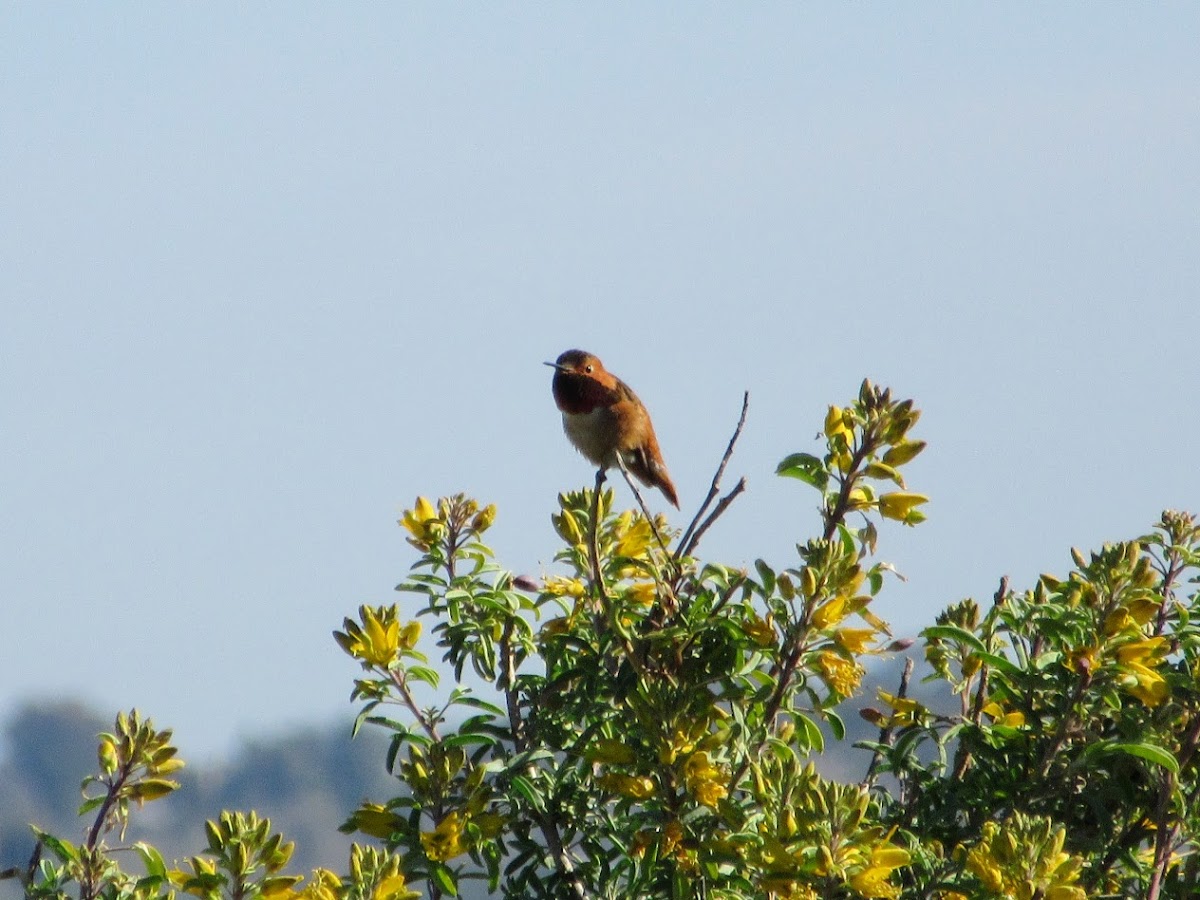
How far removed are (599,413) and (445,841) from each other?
395cm

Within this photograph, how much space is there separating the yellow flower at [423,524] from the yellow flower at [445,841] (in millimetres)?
692

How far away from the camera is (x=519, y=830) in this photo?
397 centimetres

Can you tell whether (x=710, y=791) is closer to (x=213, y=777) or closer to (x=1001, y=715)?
(x=1001, y=715)

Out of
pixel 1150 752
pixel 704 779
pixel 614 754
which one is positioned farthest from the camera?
pixel 614 754

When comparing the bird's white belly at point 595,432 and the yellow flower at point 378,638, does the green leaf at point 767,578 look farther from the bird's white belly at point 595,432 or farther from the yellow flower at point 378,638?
the bird's white belly at point 595,432

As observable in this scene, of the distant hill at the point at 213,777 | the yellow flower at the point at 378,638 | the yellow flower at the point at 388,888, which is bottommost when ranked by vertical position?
the yellow flower at the point at 388,888

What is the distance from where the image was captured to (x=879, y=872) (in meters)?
3.35

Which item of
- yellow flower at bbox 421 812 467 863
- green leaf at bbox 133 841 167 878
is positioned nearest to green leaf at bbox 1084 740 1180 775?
yellow flower at bbox 421 812 467 863

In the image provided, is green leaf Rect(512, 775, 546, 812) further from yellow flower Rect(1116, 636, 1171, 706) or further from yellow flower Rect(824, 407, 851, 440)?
yellow flower Rect(1116, 636, 1171, 706)

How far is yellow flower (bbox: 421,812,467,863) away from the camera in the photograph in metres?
3.80

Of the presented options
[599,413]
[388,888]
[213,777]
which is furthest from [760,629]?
[213,777]

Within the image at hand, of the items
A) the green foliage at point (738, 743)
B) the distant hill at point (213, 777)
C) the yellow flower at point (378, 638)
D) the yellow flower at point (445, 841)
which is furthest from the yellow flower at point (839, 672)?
the distant hill at point (213, 777)

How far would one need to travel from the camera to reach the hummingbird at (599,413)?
25.0ft

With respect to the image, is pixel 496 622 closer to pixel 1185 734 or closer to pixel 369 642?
pixel 369 642
